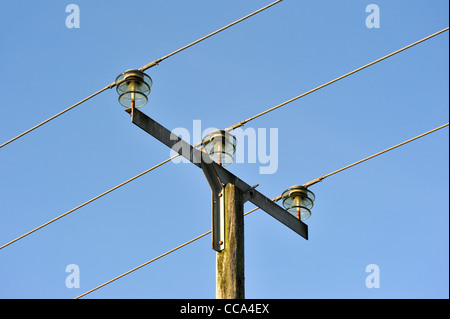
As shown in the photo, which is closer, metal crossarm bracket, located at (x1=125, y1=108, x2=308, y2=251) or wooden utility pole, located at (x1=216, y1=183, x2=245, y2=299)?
wooden utility pole, located at (x1=216, y1=183, x2=245, y2=299)

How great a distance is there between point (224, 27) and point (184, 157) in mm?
2608

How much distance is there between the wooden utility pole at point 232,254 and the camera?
7645 mm

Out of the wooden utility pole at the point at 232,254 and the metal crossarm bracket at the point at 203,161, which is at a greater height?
the metal crossarm bracket at the point at 203,161

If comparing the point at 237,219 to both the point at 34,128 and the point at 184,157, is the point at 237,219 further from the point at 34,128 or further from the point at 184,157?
the point at 34,128

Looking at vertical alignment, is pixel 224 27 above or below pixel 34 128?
above

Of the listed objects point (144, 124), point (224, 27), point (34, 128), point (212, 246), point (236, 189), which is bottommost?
point (212, 246)

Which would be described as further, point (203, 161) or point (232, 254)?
point (203, 161)

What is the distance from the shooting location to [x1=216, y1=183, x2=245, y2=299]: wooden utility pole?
764cm

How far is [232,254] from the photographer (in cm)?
790

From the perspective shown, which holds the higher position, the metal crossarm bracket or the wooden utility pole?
the metal crossarm bracket

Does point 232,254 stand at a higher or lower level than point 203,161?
lower
